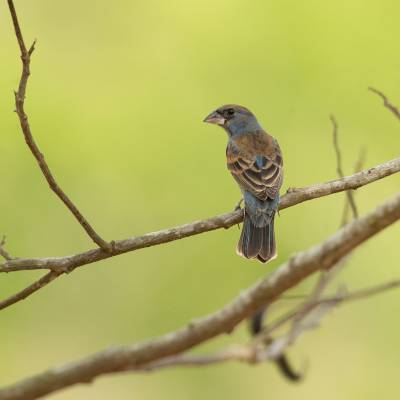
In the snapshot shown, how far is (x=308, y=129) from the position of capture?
28.2 ft

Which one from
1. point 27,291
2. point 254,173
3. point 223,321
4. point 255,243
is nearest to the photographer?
point 223,321

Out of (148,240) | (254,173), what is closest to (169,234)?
(148,240)

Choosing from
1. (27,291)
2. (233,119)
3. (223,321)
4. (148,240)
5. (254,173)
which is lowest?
(223,321)

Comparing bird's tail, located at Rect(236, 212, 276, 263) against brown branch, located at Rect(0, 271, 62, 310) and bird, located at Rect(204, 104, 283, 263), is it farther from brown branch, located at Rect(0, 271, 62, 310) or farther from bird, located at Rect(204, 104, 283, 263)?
brown branch, located at Rect(0, 271, 62, 310)

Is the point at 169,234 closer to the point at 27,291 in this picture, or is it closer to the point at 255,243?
the point at 27,291

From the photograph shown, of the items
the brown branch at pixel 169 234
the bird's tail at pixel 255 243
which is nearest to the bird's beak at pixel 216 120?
the bird's tail at pixel 255 243

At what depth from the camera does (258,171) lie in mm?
6555

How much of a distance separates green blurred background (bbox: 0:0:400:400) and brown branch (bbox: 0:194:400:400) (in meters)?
4.10

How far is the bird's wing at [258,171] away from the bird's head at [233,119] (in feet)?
1.77

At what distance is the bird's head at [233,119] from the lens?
7.59 meters

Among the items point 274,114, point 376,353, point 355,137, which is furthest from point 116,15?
point 376,353

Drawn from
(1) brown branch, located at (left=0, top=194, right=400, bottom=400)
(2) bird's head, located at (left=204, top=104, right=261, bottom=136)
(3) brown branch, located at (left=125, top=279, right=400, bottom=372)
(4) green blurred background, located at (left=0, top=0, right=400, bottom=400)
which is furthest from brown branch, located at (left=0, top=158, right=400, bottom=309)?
(4) green blurred background, located at (left=0, top=0, right=400, bottom=400)

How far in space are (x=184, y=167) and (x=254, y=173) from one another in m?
2.00

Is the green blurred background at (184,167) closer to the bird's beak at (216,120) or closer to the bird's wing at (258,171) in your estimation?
the bird's beak at (216,120)
